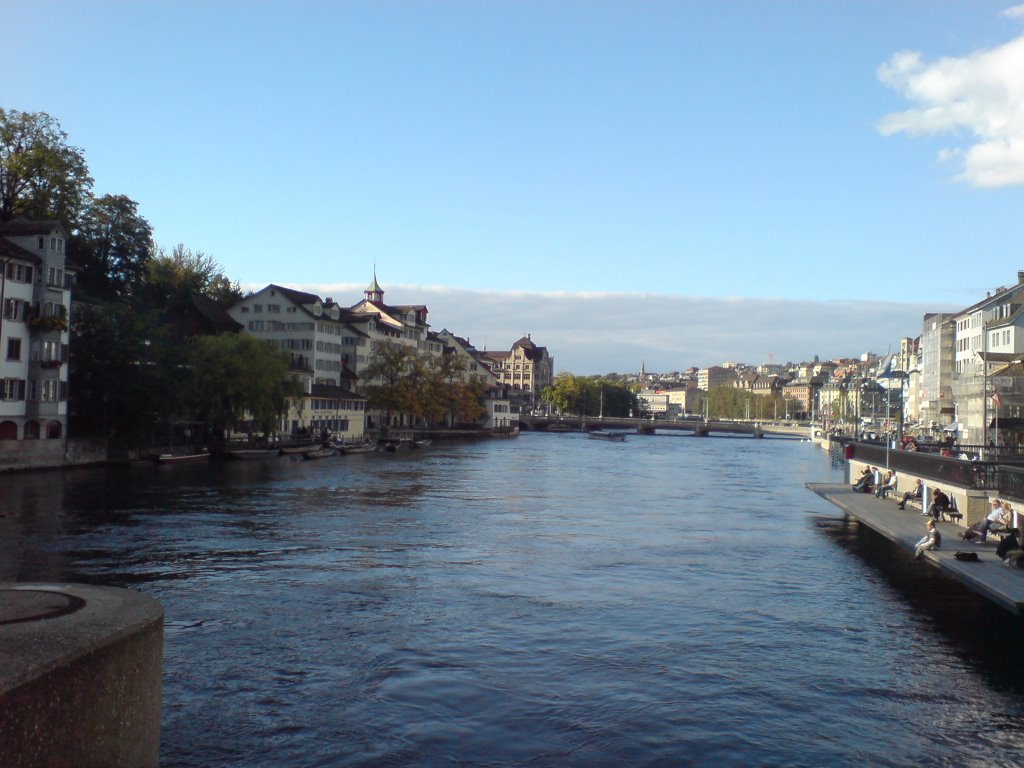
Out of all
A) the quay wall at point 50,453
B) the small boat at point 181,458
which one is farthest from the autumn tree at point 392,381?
the quay wall at point 50,453

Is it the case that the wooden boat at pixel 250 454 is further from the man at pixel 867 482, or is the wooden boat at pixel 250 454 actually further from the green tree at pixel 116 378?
the man at pixel 867 482

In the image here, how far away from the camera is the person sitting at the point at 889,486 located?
38281mm

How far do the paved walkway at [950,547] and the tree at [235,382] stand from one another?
152 feet

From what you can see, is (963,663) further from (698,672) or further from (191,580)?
(191,580)

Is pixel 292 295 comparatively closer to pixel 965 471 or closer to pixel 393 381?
pixel 393 381

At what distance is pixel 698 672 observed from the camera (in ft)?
52.0

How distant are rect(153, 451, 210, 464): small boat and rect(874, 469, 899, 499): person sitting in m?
43.1

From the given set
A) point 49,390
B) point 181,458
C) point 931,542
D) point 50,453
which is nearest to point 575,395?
point 181,458

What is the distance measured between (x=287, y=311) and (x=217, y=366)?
3222 cm

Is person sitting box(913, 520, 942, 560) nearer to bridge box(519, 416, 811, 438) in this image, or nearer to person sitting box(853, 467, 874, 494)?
person sitting box(853, 467, 874, 494)

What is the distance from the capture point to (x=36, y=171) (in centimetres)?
6588

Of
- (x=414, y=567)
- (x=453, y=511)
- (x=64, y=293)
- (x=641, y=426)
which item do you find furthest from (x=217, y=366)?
(x=641, y=426)

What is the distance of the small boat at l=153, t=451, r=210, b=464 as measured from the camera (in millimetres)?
63156

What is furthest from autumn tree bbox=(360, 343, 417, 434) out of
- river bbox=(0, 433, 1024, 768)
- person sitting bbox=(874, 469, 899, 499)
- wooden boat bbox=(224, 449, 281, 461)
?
person sitting bbox=(874, 469, 899, 499)
